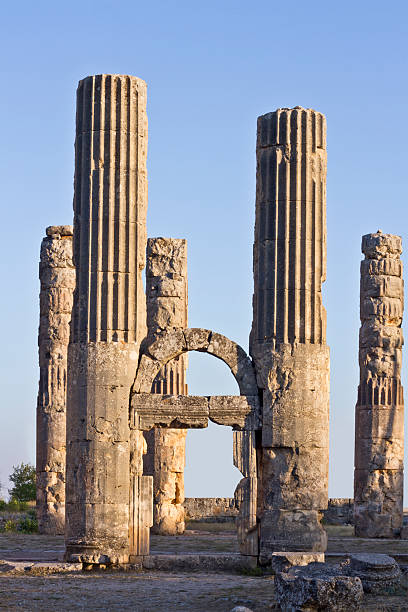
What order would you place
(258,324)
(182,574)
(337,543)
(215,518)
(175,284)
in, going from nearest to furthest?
1. (182,574)
2. (258,324)
3. (337,543)
4. (175,284)
5. (215,518)

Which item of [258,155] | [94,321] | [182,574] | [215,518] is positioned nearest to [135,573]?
[182,574]

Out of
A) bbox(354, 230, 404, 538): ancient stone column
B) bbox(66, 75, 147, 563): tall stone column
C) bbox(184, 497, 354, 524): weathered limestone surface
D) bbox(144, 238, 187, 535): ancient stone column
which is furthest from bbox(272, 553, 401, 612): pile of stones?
bbox(184, 497, 354, 524): weathered limestone surface

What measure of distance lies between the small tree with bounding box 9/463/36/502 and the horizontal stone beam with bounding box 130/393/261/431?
20475 millimetres

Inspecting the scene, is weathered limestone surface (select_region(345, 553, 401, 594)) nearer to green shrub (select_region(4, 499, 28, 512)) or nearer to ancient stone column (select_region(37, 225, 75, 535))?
ancient stone column (select_region(37, 225, 75, 535))

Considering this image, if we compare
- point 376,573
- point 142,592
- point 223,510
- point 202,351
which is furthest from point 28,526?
point 376,573

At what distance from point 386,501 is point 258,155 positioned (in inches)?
460

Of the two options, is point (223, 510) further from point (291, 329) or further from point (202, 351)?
point (291, 329)

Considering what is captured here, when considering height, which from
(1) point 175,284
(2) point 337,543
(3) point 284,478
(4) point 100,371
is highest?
(1) point 175,284

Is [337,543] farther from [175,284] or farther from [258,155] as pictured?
[258,155]

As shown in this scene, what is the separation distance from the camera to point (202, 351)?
21.5 metres

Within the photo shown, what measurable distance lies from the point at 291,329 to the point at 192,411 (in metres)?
2.14

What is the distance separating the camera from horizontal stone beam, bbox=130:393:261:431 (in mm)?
21000

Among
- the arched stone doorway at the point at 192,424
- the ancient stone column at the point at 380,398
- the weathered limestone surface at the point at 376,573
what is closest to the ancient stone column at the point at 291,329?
the arched stone doorway at the point at 192,424

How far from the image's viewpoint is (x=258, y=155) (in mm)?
22000
